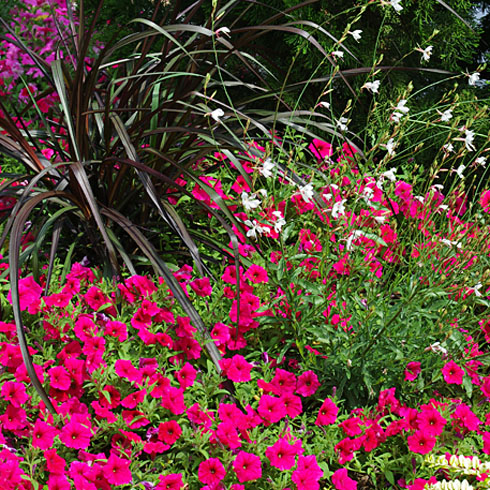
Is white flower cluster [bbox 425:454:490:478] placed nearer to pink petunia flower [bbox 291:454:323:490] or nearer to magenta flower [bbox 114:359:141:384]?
pink petunia flower [bbox 291:454:323:490]

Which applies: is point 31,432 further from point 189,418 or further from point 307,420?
point 307,420

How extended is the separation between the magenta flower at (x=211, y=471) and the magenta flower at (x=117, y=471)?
18cm

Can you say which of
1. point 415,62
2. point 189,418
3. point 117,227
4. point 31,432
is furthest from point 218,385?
point 415,62

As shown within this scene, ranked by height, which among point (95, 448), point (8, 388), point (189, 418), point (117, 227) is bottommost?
Result: point (95, 448)

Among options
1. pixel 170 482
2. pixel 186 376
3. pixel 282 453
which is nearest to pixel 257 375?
pixel 186 376

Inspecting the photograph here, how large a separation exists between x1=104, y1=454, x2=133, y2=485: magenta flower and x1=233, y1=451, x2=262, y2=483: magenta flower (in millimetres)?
280

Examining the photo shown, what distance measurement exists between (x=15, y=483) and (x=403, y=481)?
1.08m

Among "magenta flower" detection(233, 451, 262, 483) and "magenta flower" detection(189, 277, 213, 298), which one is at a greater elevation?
"magenta flower" detection(189, 277, 213, 298)

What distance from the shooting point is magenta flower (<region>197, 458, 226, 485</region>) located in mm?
1647

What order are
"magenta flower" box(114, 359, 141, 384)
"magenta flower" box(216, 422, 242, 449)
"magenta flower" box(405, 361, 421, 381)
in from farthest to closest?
"magenta flower" box(405, 361, 421, 381)
"magenta flower" box(114, 359, 141, 384)
"magenta flower" box(216, 422, 242, 449)

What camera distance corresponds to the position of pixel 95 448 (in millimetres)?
1879

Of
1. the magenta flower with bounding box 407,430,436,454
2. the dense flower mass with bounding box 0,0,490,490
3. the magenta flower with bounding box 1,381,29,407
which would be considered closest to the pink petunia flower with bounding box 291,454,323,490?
the dense flower mass with bounding box 0,0,490,490

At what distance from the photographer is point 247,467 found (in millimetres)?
1655

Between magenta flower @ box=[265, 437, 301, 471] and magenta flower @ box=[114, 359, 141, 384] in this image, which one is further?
magenta flower @ box=[114, 359, 141, 384]
